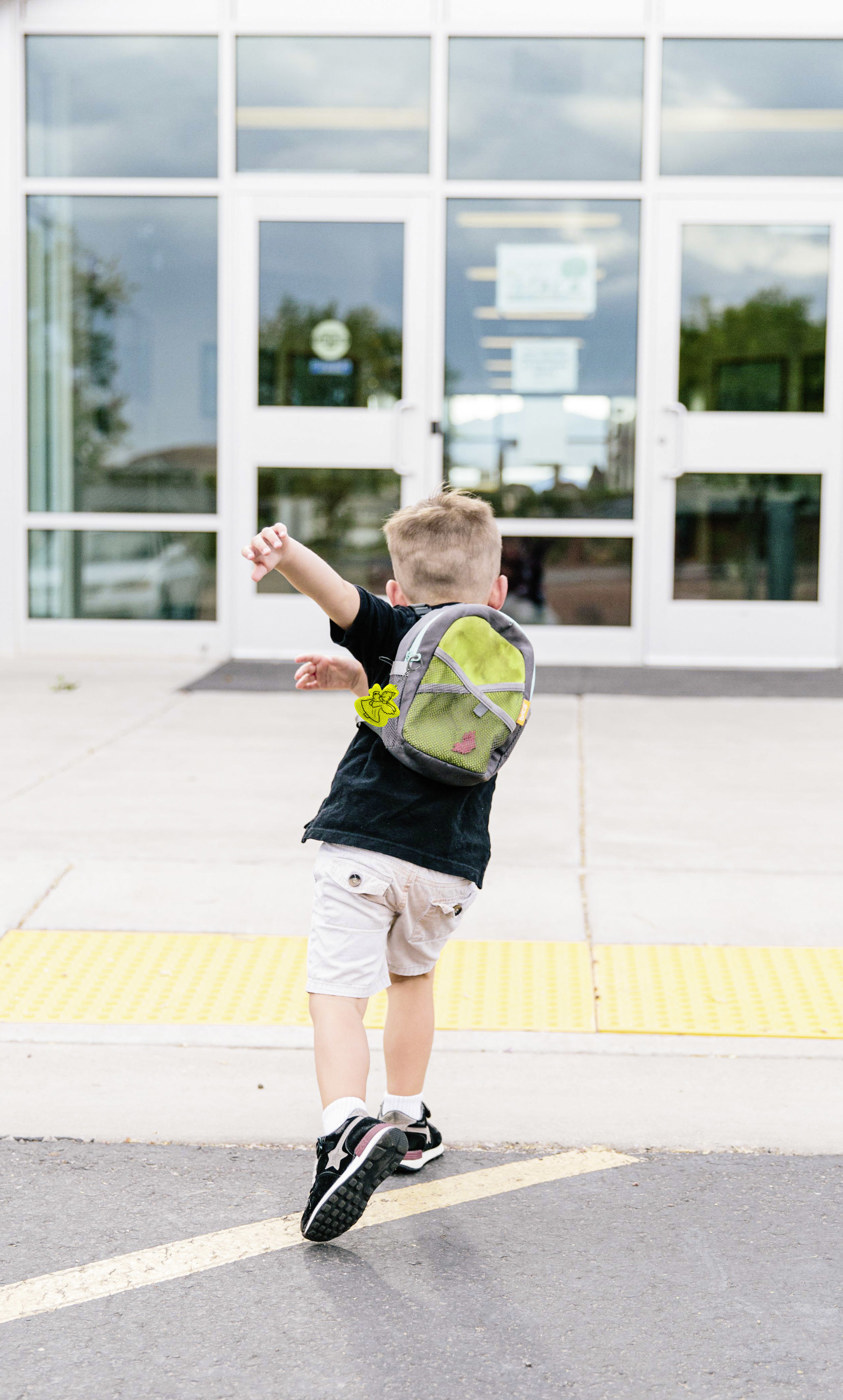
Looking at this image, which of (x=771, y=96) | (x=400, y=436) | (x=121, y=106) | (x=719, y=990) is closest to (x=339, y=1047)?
(x=719, y=990)

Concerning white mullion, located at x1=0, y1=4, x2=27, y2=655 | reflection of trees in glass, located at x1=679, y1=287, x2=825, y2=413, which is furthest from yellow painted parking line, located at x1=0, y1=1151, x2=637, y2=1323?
white mullion, located at x1=0, y1=4, x2=27, y2=655

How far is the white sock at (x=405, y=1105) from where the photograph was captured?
3.15 meters

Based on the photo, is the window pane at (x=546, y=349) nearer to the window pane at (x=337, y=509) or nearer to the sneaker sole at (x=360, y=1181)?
the window pane at (x=337, y=509)

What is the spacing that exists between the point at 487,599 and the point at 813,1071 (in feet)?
4.92

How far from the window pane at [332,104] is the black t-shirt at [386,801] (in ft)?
26.3

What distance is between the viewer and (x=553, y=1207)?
3.02 meters

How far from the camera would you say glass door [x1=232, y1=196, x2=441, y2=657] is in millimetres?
10164

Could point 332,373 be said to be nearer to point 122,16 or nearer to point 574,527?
point 574,527

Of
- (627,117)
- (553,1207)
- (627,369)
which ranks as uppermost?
(627,117)

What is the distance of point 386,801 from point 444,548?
0.49 metres

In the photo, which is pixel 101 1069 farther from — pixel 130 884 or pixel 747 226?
pixel 747 226

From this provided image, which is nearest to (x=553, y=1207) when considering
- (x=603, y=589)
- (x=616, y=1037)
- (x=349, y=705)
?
(x=616, y=1037)

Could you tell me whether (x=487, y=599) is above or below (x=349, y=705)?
above

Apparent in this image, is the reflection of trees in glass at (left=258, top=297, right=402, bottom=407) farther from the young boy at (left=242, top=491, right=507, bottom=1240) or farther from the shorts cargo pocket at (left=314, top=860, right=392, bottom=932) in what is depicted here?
the shorts cargo pocket at (left=314, top=860, right=392, bottom=932)
